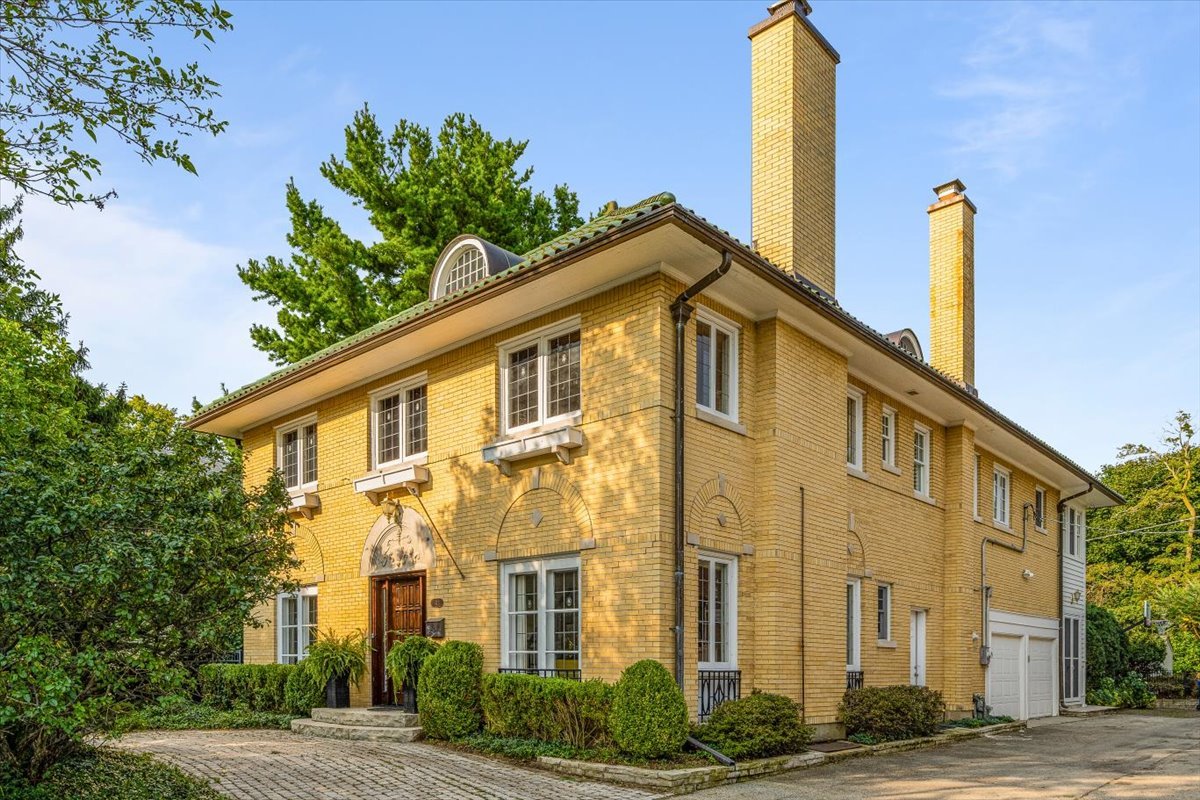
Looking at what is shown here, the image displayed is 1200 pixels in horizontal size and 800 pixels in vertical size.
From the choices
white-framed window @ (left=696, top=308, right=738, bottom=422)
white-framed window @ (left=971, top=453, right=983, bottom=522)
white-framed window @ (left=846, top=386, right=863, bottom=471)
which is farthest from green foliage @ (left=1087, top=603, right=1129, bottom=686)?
white-framed window @ (left=696, top=308, right=738, bottom=422)

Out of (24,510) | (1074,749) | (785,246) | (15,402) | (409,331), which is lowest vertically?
(1074,749)

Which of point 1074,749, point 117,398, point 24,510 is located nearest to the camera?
point 24,510

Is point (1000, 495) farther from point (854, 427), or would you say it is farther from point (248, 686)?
point (248, 686)

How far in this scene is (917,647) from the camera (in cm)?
1783

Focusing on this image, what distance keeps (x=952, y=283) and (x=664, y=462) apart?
12786 mm

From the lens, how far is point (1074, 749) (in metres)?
15.8

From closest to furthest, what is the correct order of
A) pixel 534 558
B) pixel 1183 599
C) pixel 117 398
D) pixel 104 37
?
pixel 104 37 → pixel 534 558 → pixel 117 398 → pixel 1183 599

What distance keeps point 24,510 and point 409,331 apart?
727cm

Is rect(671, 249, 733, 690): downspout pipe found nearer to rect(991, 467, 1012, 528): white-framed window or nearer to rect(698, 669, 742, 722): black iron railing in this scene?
rect(698, 669, 742, 722): black iron railing

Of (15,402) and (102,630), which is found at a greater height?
(15,402)

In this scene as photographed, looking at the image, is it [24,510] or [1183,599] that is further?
[1183,599]

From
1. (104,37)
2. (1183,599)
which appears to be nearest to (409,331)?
(104,37)

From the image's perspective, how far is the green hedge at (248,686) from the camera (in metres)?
16.9

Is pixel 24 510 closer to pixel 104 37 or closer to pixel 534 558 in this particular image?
pixel 104 37
